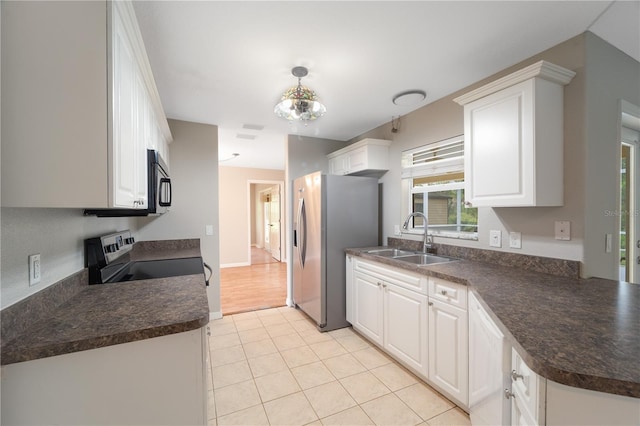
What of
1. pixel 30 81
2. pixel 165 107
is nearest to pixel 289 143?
pixel 165 107

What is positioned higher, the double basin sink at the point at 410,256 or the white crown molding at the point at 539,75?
the white crown molding at the point at 539,75

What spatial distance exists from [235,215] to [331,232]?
13.3 ft

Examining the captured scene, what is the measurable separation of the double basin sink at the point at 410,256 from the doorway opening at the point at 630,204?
1191mm

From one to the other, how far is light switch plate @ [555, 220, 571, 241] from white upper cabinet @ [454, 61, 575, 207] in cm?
12

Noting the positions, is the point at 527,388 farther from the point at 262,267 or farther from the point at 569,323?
the point at 262,267

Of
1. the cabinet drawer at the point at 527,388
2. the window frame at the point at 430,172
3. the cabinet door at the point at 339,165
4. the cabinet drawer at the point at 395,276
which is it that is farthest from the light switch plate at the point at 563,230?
the cabinet door at the point at 339,165

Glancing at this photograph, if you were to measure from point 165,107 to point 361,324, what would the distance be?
9.66 feet

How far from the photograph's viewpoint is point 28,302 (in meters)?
0.98

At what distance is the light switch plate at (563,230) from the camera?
1.68 meters

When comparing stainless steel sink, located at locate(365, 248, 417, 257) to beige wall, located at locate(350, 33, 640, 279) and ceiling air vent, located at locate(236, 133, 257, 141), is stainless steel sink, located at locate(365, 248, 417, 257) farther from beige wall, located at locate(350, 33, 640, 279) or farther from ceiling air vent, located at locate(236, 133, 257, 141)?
ceiling air vent, located at locate(236, 133, 257, 141)

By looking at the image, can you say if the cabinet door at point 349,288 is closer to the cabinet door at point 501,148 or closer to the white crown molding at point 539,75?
the cabinet door at point 501,148

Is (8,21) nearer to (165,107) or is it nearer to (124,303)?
(124,303)

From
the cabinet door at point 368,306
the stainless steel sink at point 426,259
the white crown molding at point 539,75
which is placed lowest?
the cabinet door at point 368,306

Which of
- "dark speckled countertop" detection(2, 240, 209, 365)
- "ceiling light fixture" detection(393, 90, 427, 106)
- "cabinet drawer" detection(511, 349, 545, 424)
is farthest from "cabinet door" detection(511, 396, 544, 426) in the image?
"ceiling light fixture" detection(393, 90, 427, 106)
